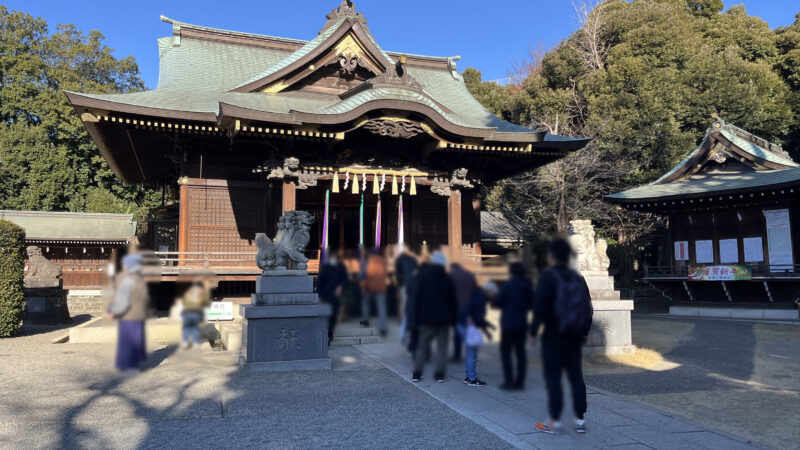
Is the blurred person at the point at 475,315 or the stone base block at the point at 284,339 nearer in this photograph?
the blurred person at the point at 475,315

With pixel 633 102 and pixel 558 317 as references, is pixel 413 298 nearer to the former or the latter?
pixel 558 317

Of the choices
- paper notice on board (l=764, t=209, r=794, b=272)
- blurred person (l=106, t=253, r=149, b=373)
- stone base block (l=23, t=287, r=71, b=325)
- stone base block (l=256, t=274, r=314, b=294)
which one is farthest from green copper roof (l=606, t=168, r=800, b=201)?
stone base block (l=23, t=287, r=71, b=325)

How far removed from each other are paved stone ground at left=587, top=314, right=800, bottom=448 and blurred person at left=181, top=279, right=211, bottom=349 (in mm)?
9927

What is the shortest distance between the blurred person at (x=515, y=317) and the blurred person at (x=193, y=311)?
34.5 inches

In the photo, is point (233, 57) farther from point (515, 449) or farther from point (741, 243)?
point (741, 243)

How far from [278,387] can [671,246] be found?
27.3 metres

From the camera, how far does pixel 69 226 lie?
3466 centimetres

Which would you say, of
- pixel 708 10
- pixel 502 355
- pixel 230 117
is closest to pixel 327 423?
pixel 502 355

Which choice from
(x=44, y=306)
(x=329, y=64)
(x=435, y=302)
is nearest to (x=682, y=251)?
(x=329, y=64)

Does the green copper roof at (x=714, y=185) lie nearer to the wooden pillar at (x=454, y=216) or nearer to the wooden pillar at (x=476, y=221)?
the wooden pillar at (x=476, y=221)

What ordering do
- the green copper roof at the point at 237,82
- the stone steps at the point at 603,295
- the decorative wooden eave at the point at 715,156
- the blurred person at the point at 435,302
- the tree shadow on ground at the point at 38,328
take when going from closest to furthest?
the blurred person at the point at 435,302
the stone steps at the point at 603,295
the green copper roof at the point at 237,82
the tree shadow on ground at the point at 38,328
the decorative wooden eave at the point at 715,156

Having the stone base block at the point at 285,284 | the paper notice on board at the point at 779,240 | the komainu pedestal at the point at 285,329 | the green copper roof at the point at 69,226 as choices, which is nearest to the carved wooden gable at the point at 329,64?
the komainu pedestal at the point at 285,329

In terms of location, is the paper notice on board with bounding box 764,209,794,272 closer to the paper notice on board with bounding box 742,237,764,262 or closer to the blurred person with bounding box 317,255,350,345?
the paper notice on board with bounding box 742,237,764,262

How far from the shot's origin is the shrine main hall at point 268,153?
52.6ft
